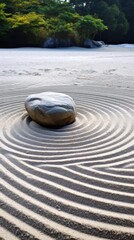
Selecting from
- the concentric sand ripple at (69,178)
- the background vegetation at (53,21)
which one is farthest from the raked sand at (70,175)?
the background vegetation at (53,21)

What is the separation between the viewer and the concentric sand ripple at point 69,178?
5.16ft

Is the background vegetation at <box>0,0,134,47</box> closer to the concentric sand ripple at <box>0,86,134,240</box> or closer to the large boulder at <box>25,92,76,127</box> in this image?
the large boulder at <box>25,92,76,127</box>

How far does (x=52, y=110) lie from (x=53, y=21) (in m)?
16.4

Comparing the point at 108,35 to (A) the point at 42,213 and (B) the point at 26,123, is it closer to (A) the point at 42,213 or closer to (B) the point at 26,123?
(B) the point at 26,123

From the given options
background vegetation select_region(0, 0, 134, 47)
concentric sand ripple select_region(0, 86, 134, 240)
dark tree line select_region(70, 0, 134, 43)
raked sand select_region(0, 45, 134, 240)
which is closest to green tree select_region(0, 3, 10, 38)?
background vegetation select_region(0, 0, 134, 47)

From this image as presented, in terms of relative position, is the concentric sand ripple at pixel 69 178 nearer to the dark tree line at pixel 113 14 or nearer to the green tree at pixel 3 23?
the green tree at pixel 3 23

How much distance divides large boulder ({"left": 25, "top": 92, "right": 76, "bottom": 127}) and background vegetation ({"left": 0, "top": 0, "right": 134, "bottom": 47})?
14.5 meters

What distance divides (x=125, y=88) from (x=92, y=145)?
8.96ft

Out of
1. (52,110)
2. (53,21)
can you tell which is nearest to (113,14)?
(53,21)

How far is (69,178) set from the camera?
2.04m

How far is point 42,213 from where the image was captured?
1675mm

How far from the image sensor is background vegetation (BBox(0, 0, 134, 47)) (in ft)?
56.5

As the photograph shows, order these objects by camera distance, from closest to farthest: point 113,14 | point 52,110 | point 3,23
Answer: point 52,110
point 3,23
point 113,14

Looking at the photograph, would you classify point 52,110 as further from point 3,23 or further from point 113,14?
point 113,14
